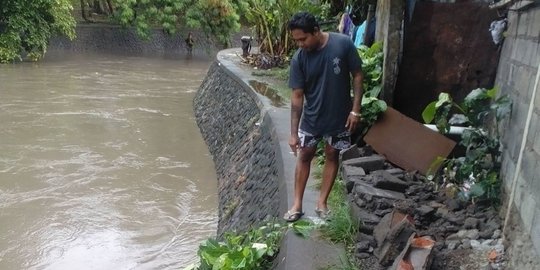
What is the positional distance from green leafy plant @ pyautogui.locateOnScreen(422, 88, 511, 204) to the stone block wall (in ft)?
0.33

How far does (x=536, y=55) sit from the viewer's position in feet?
11.5

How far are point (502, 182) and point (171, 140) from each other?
7.77m

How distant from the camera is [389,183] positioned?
13.8 feet

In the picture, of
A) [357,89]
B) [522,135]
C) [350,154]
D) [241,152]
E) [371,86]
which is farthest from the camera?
[241,152]

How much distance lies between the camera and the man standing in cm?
376

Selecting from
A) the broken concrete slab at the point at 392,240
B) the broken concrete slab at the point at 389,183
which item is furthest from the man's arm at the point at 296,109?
the broken concrete slab at the point at 392,240

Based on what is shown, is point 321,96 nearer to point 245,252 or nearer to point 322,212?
point 322,212

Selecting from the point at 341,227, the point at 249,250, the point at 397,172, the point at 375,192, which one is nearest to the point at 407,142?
the point at 397,172

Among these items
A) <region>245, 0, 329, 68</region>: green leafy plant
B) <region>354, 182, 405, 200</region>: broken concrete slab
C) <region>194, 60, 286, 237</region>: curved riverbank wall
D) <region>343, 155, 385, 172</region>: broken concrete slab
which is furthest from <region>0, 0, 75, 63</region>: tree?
<region>354, 182, 405, 200</region>: broken concrete slab

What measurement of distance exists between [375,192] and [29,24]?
60.1 ft

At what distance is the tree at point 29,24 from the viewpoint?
19.0 metres

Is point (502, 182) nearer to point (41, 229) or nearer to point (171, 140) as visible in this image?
point (41, 229)

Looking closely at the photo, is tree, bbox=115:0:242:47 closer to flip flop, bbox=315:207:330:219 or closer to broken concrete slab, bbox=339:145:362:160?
broken concrete slab, bbox=339:145:362:160

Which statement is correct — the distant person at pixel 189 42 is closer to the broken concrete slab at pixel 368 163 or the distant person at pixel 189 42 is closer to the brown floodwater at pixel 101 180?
the brown floodwater at pixel 101 180
